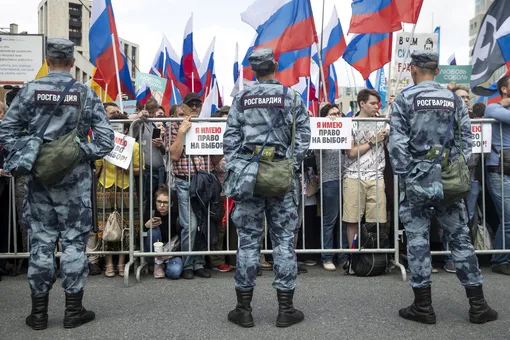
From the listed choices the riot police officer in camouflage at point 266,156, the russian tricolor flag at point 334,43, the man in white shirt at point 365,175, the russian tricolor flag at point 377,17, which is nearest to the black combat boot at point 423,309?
the riot police officer in camouflage at point 266,156

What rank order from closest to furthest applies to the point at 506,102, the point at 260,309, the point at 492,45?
1. the point at 260,309
2. the point at 506,102
3. the point at 492,45

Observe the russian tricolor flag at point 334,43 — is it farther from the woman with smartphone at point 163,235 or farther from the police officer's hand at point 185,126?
the woman with smartphone at point 163,235

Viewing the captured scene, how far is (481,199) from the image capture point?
20.6ft

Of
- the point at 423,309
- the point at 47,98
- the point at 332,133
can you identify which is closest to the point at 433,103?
the point at 423,309

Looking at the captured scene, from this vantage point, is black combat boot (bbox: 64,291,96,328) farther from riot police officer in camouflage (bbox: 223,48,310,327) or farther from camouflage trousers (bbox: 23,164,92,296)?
riot police officer in camouflage (bbox: 223,48,310,327)

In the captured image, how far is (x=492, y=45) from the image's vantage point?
6934mm

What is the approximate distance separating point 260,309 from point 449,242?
1601 mm

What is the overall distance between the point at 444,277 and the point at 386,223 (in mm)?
883

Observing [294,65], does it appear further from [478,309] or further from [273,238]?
[478,309]

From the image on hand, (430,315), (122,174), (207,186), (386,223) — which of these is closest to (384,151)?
(386,223)

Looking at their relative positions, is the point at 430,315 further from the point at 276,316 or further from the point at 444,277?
the point at 444,277

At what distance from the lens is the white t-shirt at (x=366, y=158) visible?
6.09m

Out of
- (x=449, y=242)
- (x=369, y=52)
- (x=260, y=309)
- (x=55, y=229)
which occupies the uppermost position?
(x=369, y=52)

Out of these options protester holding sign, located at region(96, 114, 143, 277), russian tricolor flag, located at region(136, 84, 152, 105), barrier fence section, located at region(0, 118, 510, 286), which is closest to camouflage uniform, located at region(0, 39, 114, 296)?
barrier fence section, located at region(0, 118, 510, 286)
